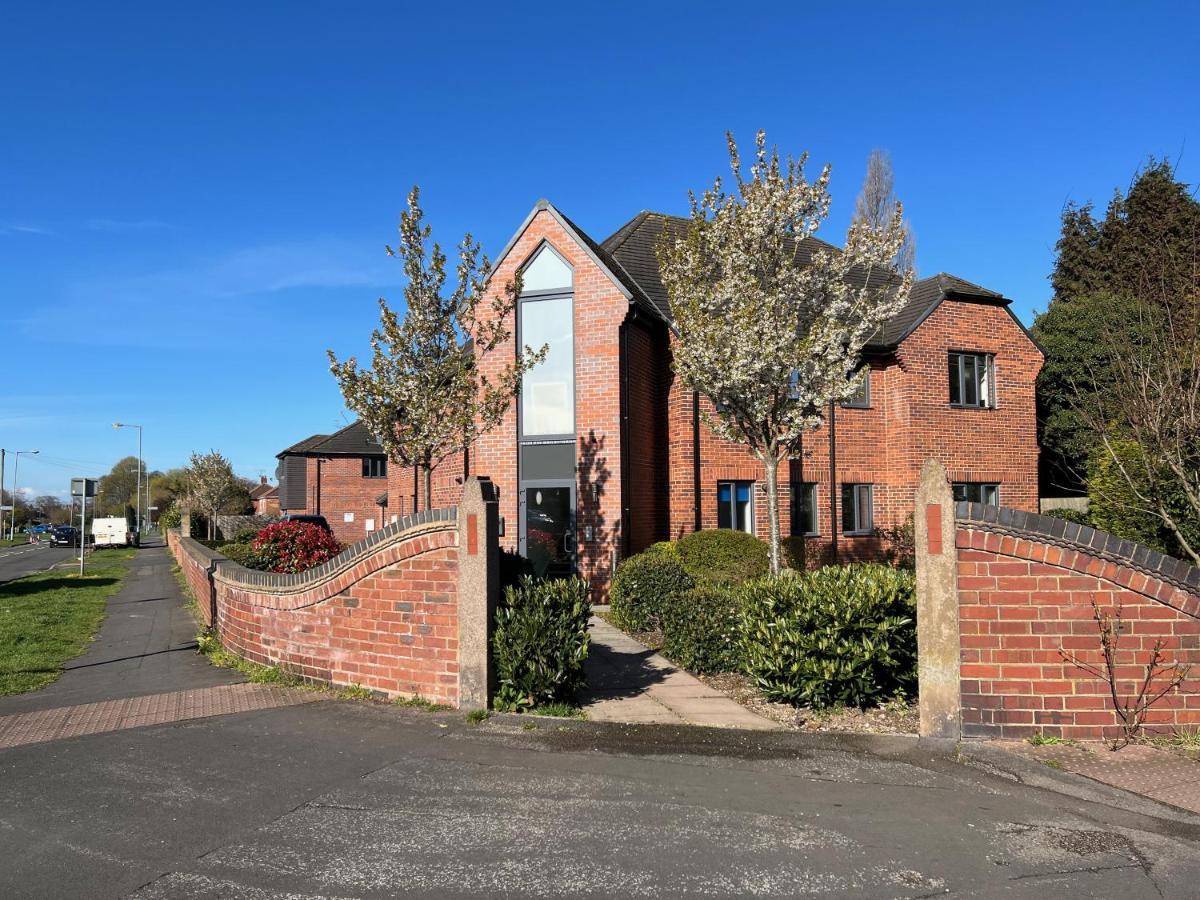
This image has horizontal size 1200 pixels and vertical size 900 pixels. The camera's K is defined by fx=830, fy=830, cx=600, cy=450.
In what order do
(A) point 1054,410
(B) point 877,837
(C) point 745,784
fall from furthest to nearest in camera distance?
(A) point 1054,410
(C) point 745,784
(B) point 877,837

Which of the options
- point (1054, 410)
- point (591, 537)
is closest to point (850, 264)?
point (591, 537)

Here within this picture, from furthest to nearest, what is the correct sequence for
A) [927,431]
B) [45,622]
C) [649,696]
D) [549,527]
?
[927,431]
[549,527]
[45,622]
[649,696]

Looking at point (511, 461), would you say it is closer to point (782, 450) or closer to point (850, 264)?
point (782, 450)

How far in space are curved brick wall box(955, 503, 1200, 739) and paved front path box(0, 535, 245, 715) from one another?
Answer: 7.71 meters

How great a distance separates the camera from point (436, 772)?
5891 mm

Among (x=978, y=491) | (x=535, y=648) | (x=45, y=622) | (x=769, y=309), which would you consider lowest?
(x=45, y=622)

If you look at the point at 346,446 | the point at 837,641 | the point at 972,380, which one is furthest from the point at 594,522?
the point at 346,446

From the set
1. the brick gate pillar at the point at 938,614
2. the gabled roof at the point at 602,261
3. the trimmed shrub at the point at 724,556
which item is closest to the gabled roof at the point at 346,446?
the gabled roof at the point at 602,261

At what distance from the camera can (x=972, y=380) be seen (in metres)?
20.4

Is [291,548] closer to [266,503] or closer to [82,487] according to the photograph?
[82,487]

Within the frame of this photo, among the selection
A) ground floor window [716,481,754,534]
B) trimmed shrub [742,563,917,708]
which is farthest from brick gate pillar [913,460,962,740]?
ground floor window [716,481,754,534]

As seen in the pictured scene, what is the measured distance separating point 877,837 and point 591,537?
11.1 m

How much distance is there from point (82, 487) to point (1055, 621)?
24.3 meters

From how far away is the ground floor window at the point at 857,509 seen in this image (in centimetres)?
1958
